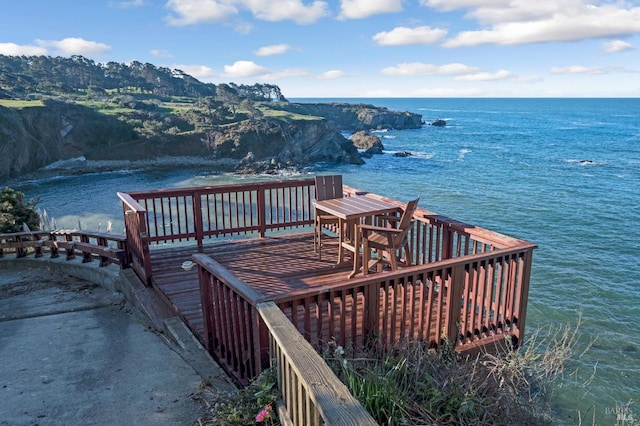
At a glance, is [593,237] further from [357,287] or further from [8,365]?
[8,365]

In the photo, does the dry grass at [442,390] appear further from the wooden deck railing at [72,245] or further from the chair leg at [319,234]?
the wooden deck railing at [72,245]

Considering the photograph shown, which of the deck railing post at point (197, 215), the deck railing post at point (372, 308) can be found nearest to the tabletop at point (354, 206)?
the deck railing post at point (197, 215)

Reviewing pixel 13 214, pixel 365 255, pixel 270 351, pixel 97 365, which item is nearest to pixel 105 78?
pixel 13 214

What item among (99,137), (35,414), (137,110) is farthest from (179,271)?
(137,110)

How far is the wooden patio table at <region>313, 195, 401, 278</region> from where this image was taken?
5.56m

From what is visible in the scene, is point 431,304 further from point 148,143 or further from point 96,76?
point 96,76

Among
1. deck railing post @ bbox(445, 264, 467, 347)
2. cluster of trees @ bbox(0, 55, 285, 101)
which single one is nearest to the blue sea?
deck railing post @ bbox(445, 264, 467, 347)

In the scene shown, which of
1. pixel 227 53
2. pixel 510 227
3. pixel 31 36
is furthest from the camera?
pixel 227 53

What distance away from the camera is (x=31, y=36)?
80688mm

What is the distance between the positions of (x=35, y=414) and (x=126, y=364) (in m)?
0.84

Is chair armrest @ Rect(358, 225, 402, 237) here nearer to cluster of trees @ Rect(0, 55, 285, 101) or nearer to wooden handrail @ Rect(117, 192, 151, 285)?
wooden handrail @ Rect(117, 192, 151, 285)

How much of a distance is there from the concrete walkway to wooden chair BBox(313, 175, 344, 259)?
8.19ft

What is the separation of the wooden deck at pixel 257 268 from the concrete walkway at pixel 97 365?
0.33m

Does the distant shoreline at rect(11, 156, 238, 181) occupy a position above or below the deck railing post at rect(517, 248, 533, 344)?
below
